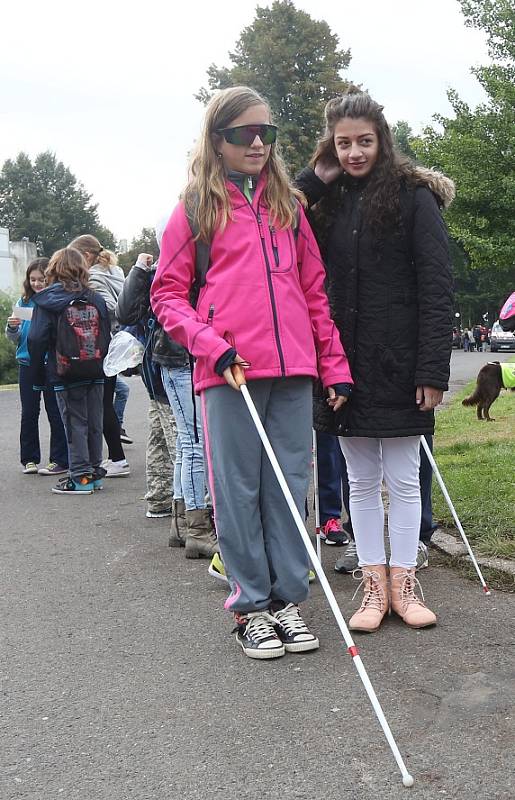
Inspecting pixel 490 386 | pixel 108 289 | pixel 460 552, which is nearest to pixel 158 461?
pixel 108 289

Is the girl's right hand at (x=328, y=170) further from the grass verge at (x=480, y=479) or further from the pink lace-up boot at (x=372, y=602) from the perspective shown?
the grass verge at (x=480, y=479)

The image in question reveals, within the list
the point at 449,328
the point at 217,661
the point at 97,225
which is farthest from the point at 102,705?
the point at 97,225

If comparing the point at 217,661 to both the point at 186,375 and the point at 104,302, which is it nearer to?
the point at 186,375

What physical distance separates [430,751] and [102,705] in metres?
1.17

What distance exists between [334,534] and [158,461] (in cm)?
150

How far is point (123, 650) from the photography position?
4023 mm

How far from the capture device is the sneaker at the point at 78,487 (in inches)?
312

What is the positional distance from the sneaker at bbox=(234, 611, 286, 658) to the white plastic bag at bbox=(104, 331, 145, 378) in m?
2.62

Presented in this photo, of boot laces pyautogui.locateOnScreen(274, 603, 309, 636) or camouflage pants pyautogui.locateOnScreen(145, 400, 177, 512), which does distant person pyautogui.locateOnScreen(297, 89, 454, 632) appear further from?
camouflage pants pyautogui.locateOnScreen(145, 400, 177, 512)

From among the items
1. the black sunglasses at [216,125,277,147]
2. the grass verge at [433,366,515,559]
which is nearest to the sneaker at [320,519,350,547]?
the grass verge at [433,366,515,559]

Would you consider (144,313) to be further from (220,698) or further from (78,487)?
(220,698)

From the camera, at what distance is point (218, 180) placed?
3945 millimetres

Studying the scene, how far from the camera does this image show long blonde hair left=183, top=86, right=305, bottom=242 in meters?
3.91

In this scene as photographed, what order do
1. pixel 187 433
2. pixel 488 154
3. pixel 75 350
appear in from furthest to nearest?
pixel 488 154 < pixel 75 350 < pixel 187 433
